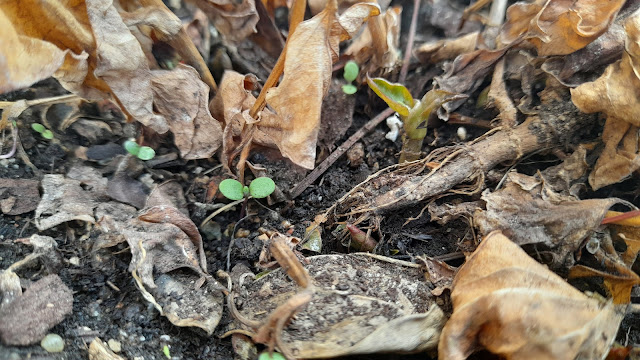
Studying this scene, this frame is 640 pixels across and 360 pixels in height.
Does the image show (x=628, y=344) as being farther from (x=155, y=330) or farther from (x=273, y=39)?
(x=273, y=39)

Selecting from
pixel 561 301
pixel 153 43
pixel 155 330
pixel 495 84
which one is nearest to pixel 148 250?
pixel 155 330

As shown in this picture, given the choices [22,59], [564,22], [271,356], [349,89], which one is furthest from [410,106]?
[22,59]

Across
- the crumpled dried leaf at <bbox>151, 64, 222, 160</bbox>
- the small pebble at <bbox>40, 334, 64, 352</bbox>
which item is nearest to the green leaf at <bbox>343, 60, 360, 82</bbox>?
the crumpled dried leaf at <bbox>151, 64, 222, 160</bbox>

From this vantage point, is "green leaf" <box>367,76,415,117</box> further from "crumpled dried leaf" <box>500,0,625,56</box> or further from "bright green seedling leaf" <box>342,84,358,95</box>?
"crumpled dried leaf" <box>500,0,625,56</box>

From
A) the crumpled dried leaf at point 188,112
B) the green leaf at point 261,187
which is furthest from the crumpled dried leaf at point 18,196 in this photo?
the green leaf at point 261,187

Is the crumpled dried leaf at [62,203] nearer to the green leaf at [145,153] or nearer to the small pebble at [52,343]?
the green leaf at [145,153]

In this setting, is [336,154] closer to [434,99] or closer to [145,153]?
[434,99]
